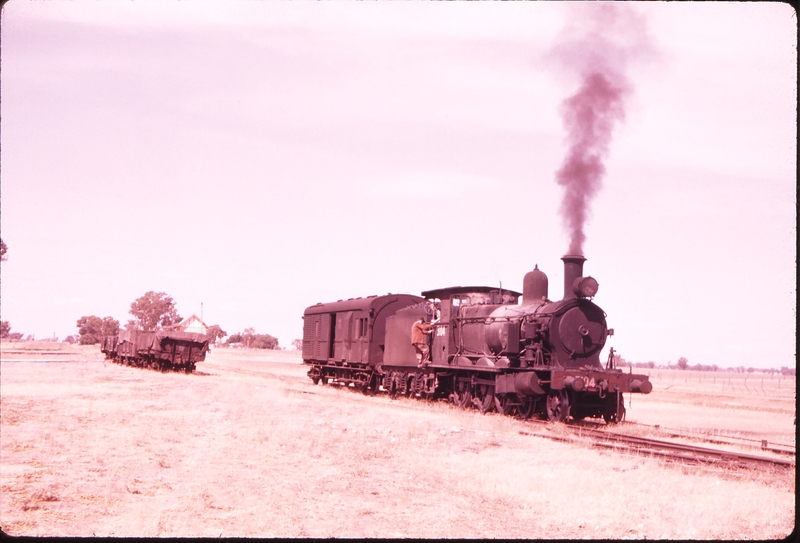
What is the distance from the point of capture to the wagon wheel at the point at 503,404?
19.8 metres

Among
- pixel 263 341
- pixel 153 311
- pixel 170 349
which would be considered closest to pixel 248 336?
pixel 263 341

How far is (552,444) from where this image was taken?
48.6ft

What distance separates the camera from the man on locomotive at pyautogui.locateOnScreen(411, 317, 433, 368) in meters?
23.7

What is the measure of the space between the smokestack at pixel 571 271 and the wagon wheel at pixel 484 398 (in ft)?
12.6

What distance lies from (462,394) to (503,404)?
2607 millimetres

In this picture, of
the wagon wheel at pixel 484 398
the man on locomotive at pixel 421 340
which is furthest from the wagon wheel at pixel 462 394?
the man on locomotive at pixel 421 340

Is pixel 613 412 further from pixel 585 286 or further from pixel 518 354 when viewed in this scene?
pixel 585 286

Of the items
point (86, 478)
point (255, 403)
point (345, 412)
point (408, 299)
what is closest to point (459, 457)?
point (86, 478)

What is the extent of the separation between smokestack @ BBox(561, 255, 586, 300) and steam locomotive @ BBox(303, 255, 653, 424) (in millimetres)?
31

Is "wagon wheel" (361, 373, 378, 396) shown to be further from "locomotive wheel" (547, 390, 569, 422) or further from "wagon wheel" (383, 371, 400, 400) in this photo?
"locomotive wheel" (547, 390, 569, 422)

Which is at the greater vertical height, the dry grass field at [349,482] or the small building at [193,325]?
the small building at [193,325]

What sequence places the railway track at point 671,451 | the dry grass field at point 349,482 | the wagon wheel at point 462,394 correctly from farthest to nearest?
the wagon wheel at point 462,394, the railway track at point 671,451, the dry grass field at point 349,482

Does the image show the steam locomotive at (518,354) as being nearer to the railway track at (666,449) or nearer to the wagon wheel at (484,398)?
the wagon wheel at (484,398)

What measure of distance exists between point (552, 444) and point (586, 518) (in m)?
5.51
